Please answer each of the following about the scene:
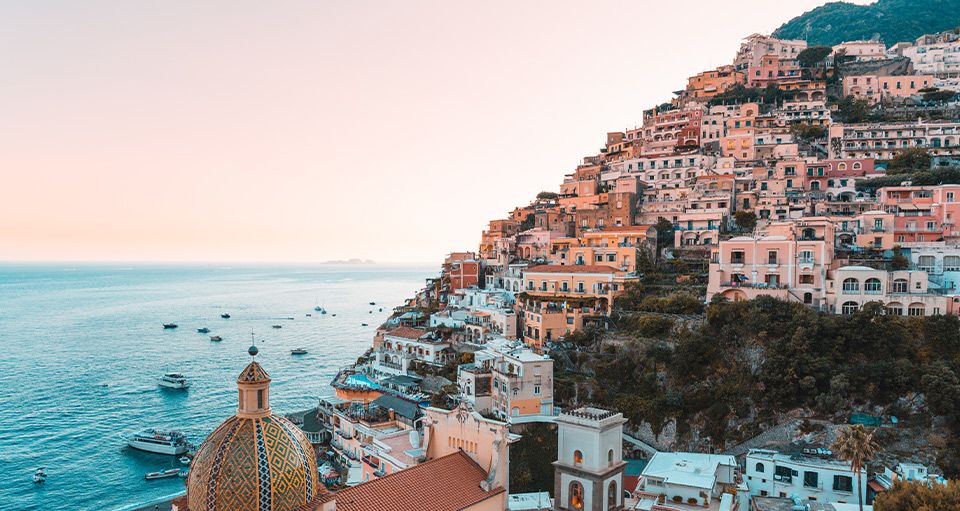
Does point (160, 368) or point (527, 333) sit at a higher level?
point (527, 333)

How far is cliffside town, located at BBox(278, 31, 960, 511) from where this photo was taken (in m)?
27.1

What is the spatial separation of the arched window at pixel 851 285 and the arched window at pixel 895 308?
1916 mm

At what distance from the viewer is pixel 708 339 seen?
3678 centimetres

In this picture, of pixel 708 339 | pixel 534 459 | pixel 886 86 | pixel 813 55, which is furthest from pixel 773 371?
pixel 813 55

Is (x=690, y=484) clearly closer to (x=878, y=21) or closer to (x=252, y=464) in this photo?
(x=252, y=464)

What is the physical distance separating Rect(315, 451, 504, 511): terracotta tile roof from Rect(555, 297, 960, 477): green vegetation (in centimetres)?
2033

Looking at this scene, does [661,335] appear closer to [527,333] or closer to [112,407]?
[527,333]

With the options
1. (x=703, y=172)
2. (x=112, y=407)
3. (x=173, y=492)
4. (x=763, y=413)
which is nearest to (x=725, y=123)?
(x=703, y=172)

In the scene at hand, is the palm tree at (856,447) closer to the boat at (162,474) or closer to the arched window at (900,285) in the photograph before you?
the arched window at (900,285)

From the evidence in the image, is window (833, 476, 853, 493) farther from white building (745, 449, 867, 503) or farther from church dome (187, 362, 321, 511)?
church dome (187, 362, 321, 511)

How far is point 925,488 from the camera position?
17188 mm

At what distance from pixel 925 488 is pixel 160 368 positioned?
71.8m

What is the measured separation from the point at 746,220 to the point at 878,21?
9680 centimetres

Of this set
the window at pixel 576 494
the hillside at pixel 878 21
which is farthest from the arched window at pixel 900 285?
the hillside at pixel 878 21
